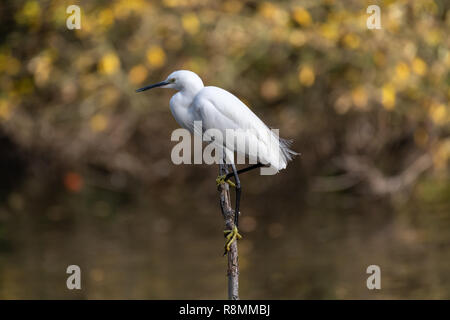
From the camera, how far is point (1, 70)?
8008 millimetres

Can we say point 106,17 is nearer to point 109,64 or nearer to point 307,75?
point 109,64

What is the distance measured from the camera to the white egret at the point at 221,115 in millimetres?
3203

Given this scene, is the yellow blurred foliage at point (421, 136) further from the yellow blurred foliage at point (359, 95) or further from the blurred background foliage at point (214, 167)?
the yellow blurred foliage at point (359, 95)

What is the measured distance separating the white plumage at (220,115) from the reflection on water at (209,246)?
4.40 meters

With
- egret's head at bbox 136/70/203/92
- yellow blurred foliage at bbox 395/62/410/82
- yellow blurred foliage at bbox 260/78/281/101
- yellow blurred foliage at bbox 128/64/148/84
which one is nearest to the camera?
egret's head at bbox 136/70/203/92

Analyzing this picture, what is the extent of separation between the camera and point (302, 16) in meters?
7.26

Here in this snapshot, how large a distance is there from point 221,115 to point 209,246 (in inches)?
236

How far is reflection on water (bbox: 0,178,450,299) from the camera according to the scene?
25.7 ft

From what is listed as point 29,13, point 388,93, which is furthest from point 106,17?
point 388,93

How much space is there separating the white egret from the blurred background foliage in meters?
4.14

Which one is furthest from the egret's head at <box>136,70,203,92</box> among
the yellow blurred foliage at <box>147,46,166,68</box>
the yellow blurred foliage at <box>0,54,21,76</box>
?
the yellow blurred foliage at <box>0,54,21,76</box>

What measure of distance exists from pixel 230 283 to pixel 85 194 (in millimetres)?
8499

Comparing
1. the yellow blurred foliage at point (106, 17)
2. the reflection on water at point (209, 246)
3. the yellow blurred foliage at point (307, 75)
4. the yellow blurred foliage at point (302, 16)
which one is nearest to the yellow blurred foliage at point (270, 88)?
the yellow blurred foliage at point (307, 75)

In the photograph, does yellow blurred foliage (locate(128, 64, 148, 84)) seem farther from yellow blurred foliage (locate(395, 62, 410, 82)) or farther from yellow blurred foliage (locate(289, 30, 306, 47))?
yellow blurred foliage (locate(395, 62, 410, 82))
